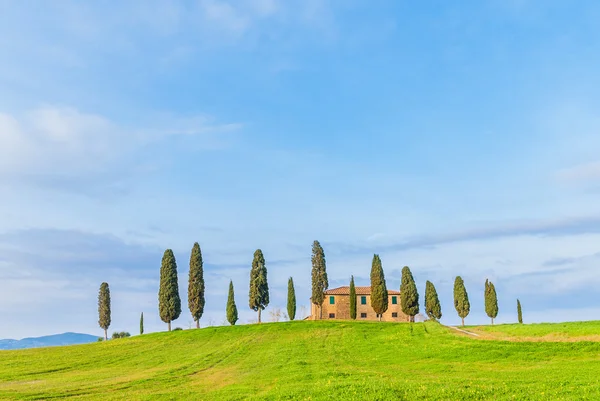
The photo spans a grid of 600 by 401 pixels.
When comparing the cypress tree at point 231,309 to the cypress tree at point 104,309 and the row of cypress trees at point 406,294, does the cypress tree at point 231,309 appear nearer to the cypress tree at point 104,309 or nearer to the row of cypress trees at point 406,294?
the row of cypress trees at point 406,294

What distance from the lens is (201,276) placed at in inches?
3398

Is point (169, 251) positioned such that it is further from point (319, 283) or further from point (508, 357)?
point (508, 357)

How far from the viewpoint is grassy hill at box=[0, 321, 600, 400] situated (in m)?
27.6

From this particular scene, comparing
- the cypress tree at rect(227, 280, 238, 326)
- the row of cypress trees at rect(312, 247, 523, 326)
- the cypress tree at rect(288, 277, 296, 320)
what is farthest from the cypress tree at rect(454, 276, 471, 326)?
the cypress tree at rect(227, 280, 238, 326)

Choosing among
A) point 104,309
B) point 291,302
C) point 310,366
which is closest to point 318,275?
point 291,302

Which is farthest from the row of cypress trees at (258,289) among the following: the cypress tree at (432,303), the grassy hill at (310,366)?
the grassy hill at (310,366)

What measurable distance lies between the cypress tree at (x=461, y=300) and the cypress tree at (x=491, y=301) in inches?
178

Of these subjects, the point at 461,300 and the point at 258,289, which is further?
the point at 461,300

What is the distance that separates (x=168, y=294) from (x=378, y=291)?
33.7 metres

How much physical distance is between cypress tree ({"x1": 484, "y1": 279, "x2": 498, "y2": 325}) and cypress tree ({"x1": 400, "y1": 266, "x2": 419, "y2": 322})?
1766 centimetres

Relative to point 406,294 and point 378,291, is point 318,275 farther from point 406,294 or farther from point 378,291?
point 406,294

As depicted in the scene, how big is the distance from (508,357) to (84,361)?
143 feet

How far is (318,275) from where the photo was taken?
9288 cm

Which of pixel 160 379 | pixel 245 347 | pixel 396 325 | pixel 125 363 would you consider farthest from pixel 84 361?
pixel 396 325
